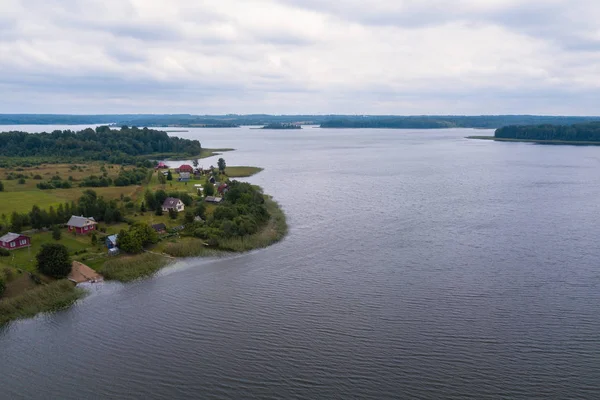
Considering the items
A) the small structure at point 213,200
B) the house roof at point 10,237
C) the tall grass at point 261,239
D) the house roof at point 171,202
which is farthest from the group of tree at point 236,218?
the house roof at point 10,237

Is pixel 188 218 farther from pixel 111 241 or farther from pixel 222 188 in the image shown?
pixel 222 188

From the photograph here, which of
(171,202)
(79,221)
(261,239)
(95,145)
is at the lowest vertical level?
(261,239)

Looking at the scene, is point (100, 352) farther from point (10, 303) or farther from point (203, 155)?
point (203, 155)

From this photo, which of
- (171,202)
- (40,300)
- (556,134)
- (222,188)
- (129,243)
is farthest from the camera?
(556,134)

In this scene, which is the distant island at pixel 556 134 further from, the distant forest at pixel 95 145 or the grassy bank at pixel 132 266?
the grassy bank at pixel 132 266

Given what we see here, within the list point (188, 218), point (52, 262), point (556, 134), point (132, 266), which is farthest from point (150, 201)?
point (556, 134)

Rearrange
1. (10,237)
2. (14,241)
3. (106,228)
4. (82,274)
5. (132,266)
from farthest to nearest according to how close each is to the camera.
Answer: (106,228) → (10,237) → (14,241) → (132,266) → (82,274)

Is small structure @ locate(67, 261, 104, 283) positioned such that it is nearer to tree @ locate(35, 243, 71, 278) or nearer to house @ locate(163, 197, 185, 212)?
tree @ locate(35, 243, 71, 278)
